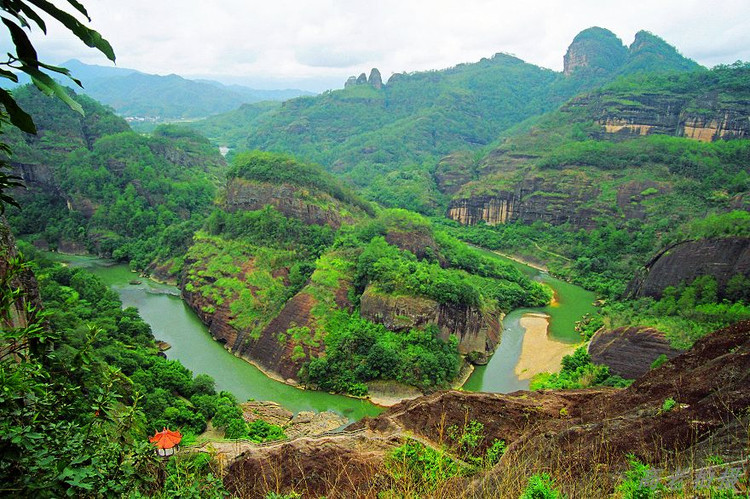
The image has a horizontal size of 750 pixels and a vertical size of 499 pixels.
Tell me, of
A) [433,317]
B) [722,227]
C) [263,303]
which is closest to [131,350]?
[263,303]

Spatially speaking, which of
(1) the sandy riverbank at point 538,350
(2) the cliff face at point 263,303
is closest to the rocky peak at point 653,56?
(1) the sandy riverbank at point 538,350

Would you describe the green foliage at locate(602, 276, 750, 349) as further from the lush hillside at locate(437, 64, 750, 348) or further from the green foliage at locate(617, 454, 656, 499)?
the green foliage at locate(617, 454, 656, 499)

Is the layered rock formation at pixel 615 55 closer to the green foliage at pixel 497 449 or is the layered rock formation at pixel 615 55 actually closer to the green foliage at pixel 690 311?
the green foliage at pixel 690 311

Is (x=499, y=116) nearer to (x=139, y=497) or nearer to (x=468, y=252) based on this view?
(x=468, y=252)

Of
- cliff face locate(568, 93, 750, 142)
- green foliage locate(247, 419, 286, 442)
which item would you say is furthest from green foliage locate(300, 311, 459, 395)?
cliff face locate(568, 93, 750, 142)

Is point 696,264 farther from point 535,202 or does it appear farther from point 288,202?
point 288,202

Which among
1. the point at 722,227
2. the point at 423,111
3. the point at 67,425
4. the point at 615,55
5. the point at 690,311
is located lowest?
the point at 690,311

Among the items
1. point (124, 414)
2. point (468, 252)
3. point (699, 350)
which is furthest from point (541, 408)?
point (468, 252)
